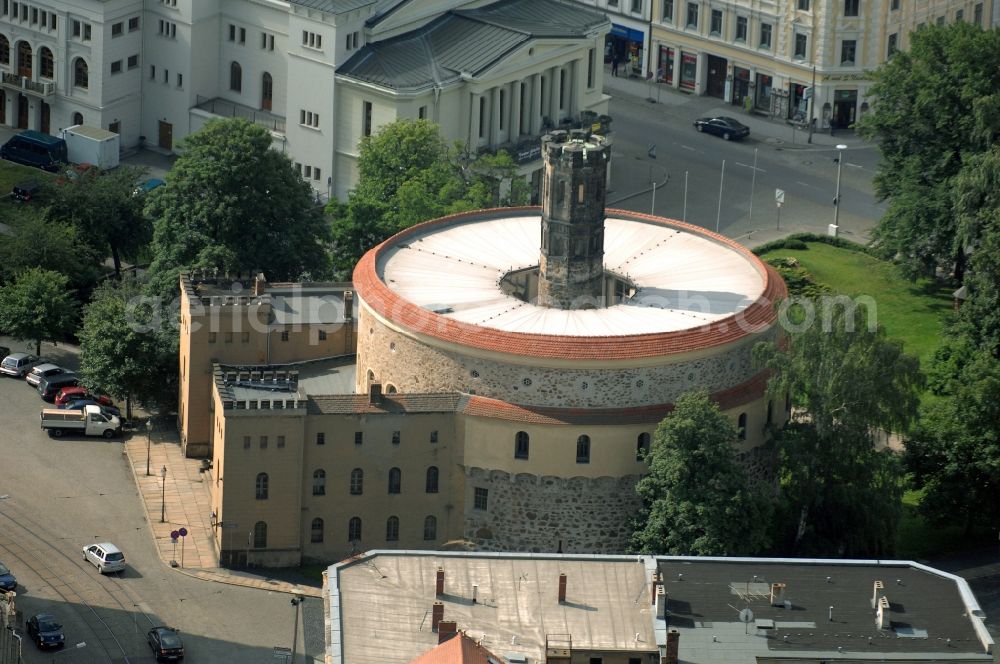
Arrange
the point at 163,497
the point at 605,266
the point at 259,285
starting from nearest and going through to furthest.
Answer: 1. the point at 163,497
2. the point at 605,266
3. the point at 259,285

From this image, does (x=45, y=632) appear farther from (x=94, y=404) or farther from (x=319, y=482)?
(x=94, y=404)

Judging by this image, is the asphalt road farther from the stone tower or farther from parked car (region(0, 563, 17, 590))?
the stone tower

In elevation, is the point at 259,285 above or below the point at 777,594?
above

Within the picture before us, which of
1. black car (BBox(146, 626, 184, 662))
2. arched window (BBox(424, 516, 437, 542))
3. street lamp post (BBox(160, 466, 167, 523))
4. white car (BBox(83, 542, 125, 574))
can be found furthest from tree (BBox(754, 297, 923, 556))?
white car (BBox(83, 542, 125, 574))

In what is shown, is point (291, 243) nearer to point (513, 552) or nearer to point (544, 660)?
Answer: point (513, 552)

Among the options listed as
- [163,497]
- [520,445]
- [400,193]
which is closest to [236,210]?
[400,193]

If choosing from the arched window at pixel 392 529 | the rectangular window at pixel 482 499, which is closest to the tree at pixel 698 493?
the rectangular window at pixel 482 499
